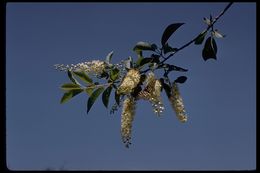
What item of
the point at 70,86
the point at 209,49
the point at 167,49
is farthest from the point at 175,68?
the point at 70,86

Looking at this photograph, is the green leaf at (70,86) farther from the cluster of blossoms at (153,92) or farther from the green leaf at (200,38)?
the green leaf at (200,38)

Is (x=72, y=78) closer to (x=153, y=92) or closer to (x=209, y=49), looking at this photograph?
(x=153, y=92)

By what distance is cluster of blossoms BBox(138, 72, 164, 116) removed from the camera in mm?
2673

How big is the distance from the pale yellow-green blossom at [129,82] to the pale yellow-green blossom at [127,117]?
0.08 m

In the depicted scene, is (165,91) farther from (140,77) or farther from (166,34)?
(166,34)

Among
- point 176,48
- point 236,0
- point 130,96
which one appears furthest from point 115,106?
point 236,0

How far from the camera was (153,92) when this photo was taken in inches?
107

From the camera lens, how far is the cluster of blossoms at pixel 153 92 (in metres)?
2.67

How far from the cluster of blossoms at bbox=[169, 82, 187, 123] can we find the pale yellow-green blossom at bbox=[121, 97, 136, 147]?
244 mm

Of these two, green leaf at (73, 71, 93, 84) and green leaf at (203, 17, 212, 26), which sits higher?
green leaf at (203, 17, 212, 26)

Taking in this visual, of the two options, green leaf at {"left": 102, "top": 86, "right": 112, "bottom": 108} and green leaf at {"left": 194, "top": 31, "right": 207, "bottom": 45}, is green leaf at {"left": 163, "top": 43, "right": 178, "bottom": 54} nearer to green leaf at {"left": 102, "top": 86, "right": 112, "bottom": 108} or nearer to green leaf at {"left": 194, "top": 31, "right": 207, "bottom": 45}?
green leaf at {"left": 194, "top": 31, "right": 207, "bottom": 45}

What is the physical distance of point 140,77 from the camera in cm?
277
